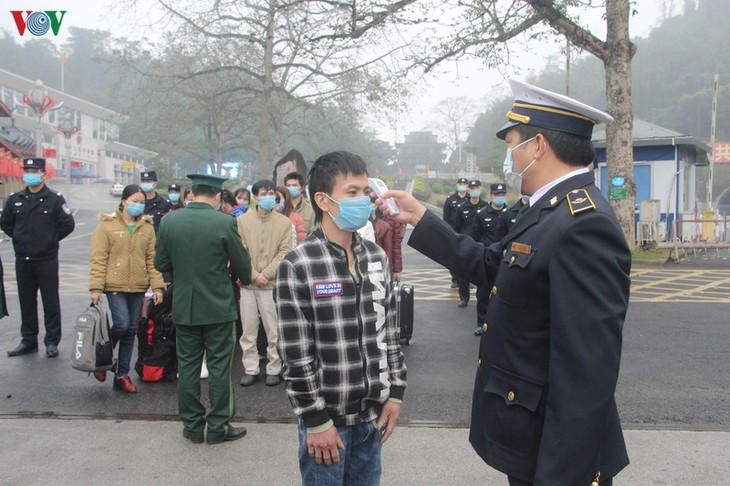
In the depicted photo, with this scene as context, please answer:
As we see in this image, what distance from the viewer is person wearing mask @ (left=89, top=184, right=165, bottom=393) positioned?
5.28 metres

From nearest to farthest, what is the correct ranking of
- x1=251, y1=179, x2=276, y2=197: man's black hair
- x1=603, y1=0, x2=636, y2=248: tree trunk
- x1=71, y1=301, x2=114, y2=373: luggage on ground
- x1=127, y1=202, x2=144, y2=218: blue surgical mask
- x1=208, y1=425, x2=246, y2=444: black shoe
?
x1=208, y1=425, x2=246, y2=444: black shoe < x1=71, y1=301, x2=114, y2=373: luggage on ground < x1=127, y1=202, x2=144, y2=218: blue surgical mask < x1=251, y1=179, x2=276, y2=197: man's black hair < x1=603, y1=0, x2=636, y2=248: tree trunk

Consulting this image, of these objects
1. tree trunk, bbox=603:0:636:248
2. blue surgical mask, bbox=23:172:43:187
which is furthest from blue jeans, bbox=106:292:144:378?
tree trunk, bbox=603:0:636:248

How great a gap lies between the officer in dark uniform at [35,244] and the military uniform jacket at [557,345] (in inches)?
230

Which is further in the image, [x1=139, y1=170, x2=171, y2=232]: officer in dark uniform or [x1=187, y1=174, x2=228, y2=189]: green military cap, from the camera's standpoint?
[x1=139, y1=170, x2=171, y2=232]: officer in dark uniform

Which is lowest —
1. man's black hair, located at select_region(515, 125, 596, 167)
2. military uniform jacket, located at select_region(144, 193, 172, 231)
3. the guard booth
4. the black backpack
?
the black backpack

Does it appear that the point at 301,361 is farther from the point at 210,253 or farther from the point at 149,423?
the point at 149,423

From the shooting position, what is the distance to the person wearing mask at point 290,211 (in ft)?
21.6

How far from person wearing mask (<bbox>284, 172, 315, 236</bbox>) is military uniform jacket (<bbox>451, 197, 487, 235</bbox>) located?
315 centimetres

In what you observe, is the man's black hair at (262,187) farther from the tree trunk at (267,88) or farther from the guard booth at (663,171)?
the tree trunk at (267,88)

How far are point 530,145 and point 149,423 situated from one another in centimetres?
375

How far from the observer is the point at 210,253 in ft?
14.4

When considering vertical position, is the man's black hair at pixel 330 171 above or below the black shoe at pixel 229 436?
above

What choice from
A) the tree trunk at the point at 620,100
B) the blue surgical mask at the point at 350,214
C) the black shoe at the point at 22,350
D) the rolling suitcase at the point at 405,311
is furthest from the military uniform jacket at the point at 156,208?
the tree trunk at the point at 620,100

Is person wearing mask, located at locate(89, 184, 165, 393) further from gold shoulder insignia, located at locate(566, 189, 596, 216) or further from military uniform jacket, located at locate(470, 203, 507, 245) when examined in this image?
military uniform jacket, located at locate(470, 203, 507, 245)
